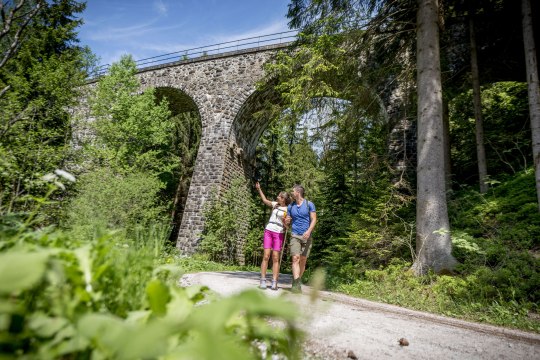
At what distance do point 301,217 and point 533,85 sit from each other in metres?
5.62

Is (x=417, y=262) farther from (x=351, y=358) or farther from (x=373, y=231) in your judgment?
(x=351, y=358)

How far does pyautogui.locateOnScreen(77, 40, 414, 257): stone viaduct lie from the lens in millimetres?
10734

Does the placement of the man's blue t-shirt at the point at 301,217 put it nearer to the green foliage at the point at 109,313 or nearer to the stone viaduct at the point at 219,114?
the green foliage at the point at 109,313

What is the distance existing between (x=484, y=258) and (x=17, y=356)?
5.58m

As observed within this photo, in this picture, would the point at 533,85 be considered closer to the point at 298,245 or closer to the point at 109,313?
the point at 298,245

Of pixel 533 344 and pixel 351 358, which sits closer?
pixel 351 358

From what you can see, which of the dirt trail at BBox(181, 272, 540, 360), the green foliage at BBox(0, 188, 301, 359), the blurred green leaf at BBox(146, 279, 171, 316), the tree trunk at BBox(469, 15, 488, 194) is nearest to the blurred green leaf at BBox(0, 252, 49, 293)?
the green foliage at BBox(0, 188, 301, 359)

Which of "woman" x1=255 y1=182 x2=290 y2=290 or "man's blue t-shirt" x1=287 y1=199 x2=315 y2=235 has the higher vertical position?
"man's blue t-shirt" x1=287 y1=199 x2=315 y2=235

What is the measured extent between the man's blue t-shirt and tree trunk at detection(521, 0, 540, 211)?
4.40 metres

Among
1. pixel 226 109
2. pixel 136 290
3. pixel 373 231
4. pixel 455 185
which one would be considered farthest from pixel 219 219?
pixel 136 290

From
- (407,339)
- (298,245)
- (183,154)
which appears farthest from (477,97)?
(183,154)

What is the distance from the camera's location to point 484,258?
4559 millimetres

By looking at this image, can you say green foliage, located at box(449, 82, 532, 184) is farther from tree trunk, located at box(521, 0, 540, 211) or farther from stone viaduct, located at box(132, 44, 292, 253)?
stone viaduct, located at box(132, 44, 292, 253)

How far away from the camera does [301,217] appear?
420 centimetres
